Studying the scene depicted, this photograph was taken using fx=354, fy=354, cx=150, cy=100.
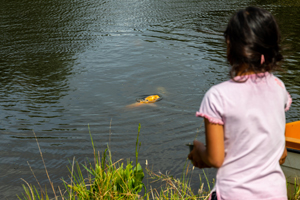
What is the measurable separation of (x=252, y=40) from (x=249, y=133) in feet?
1.27

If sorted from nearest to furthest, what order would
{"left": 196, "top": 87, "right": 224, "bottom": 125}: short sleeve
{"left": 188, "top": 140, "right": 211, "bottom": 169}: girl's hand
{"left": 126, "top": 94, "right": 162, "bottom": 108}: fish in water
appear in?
{"left": 196, "top": 87, "right": 224, "bottom": 125}: short sleeve → {"left": 188, "top": 140, "right": 211, "bottom": 169}: girl's hand → {"left": 126, "top": 94, "right": 162, "bottom": 108}: fish in water

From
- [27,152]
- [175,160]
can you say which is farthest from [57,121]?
[175,160]

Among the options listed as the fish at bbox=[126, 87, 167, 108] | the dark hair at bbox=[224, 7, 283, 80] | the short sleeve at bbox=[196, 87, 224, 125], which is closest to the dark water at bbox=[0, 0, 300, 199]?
the fish at bbox=[126, 87, 167, 108]

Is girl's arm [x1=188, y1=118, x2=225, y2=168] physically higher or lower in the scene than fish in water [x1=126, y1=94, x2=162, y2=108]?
higher

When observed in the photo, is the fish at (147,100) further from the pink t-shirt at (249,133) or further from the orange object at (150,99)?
the pink t-shirt at (249,133)

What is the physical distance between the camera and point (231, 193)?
151 centimetres

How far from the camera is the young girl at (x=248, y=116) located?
1.45 m

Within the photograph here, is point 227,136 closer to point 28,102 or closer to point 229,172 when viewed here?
point 229,172

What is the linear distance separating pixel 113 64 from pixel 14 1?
725 centimetres

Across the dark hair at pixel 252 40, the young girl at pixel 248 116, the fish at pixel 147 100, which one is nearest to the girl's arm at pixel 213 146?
the young girl at pixel 248 116

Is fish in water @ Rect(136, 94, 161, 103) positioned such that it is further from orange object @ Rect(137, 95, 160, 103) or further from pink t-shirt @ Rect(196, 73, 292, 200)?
pink t-shirt @ Rect(196, 73, 292, 200)

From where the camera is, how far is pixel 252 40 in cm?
145

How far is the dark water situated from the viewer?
4.75 m

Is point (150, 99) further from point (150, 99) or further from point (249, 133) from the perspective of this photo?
point (249, 133)
